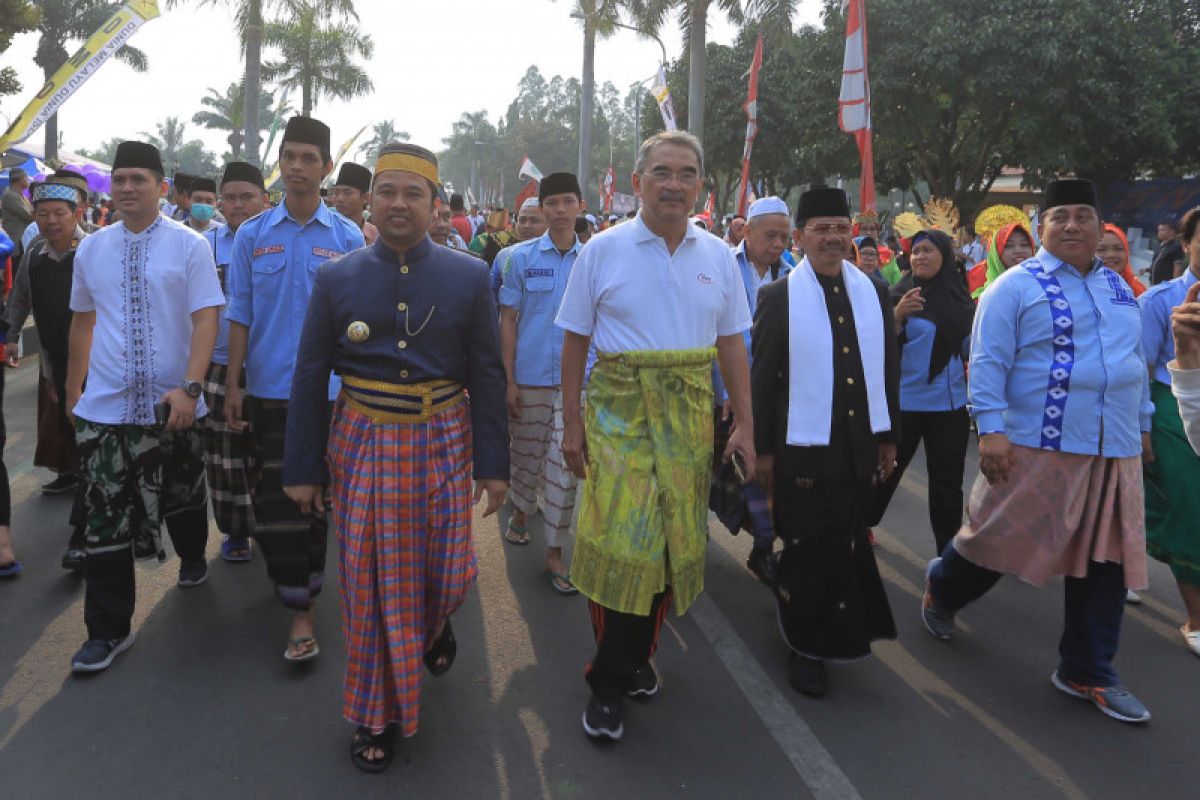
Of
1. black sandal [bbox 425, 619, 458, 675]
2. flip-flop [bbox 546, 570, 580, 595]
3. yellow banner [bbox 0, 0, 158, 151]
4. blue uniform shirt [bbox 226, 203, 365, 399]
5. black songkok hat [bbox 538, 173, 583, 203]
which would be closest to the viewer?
black sandal [bbox 425, 619, 458, 675]

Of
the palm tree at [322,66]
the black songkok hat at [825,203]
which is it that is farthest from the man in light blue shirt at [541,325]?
the palm tree at [322,66]

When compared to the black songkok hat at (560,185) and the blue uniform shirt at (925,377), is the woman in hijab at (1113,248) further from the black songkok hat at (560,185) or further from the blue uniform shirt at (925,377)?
the black songkok hat at (560,185)

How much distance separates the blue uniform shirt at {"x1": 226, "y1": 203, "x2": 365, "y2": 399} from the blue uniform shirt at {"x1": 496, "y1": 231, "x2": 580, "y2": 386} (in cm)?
137

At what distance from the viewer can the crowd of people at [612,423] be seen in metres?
3.02

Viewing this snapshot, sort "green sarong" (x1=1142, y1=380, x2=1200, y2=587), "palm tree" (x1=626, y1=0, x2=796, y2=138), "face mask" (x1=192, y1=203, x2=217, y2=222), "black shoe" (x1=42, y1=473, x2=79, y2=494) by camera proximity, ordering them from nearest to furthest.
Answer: "green sarong" (x1=1142, y1=380, x2=1200, y2=587) → "black shoe" (x1=42, y1=473, x2=79, y2=494) → "face mask" (x1=192, y1=203, x2=217, y2=222) → "palm tree" (x1=626, y1=0, x2=796, y2=138)

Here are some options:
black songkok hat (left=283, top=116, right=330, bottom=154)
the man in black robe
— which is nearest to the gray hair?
the man in black robe

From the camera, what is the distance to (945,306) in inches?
198

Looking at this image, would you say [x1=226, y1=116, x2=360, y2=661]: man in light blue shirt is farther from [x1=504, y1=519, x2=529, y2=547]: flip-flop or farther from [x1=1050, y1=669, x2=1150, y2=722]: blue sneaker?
[x1=1050, y1=669, x2=1150, y2=722]: blue sneaker

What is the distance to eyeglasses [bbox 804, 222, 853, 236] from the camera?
3703 millimetres

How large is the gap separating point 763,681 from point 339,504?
185 cm

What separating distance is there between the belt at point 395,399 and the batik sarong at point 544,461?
1737mm

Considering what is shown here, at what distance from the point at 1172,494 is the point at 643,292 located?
275 centimetres

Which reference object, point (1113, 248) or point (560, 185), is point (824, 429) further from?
point (1113, 248)

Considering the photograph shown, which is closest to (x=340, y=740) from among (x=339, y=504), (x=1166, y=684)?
(x=339, y=504)
